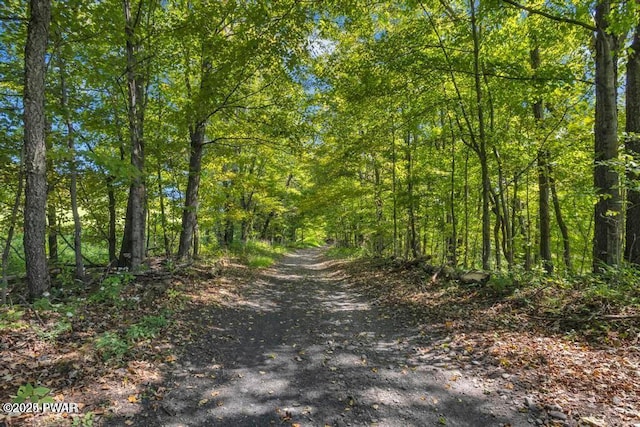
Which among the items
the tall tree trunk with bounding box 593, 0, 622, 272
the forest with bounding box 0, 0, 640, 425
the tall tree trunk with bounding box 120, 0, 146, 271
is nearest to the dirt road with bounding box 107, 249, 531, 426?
the forest with bounding box 0, 0, 640, 425

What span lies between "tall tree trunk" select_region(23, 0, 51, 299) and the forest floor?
4.67ft

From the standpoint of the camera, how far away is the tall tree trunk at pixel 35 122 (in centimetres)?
471

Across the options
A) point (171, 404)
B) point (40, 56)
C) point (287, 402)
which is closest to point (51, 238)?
point (40, 56)

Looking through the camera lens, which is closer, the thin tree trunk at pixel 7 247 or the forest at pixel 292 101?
the thin tree trunk at pixel 7 247

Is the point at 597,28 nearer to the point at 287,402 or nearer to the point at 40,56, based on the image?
the point at 287,402

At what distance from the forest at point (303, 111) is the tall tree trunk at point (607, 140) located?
3 centimetres

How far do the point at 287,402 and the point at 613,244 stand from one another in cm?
617

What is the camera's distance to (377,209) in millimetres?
15727

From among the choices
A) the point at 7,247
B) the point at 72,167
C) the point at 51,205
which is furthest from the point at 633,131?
the point at 51,205

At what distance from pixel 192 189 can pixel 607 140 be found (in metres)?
10.7

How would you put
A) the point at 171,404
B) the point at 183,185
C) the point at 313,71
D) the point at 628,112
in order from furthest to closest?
1. the point at 183,185
2. the point at 313,71
3. the point at 628,112
4. the point at 171,404

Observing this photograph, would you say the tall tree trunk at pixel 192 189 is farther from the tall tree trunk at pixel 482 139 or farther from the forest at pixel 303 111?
the tall tree trunk at pixel 482 139

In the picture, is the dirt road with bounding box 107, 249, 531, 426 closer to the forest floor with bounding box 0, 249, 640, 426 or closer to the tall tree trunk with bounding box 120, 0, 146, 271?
the forest floor with bounding box 0, 249, 640, 426

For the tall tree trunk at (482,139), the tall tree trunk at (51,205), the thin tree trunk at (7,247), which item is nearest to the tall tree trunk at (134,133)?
the tall tree trunk at (51,205)
